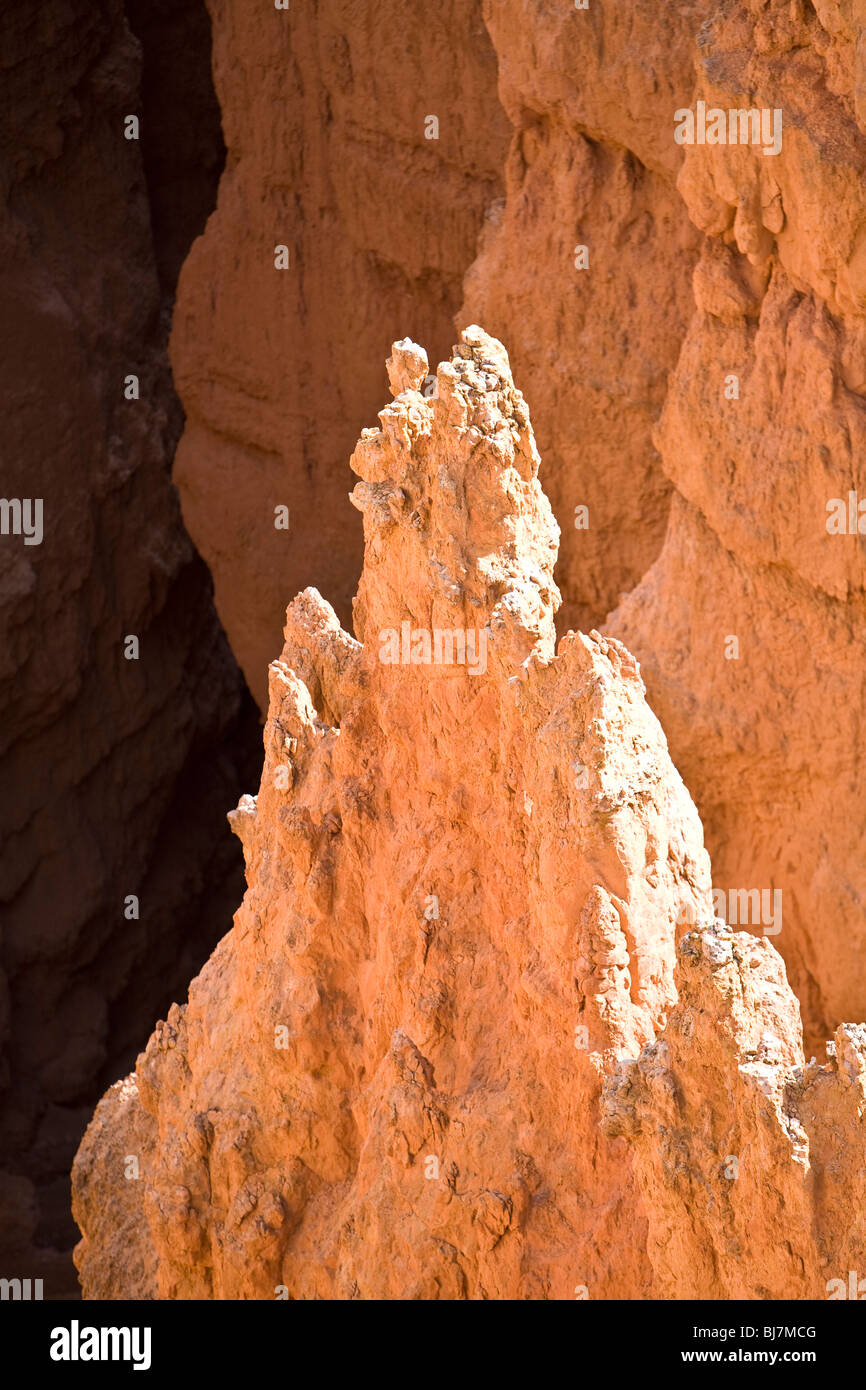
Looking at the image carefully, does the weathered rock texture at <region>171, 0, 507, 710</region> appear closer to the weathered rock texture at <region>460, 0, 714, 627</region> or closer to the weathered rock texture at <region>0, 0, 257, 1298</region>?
the weathered rock texture at <region>460, 0, 714, 627</region>

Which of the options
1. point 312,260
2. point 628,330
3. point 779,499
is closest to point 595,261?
point 628,330

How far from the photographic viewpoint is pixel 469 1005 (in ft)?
14.3

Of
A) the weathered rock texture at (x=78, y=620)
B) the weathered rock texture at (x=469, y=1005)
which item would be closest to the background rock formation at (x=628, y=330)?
the weathered rock texture at (x=78, y=620)

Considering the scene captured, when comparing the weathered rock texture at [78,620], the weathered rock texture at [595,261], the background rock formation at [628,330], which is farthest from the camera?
the weathered rock texture at [78,620]

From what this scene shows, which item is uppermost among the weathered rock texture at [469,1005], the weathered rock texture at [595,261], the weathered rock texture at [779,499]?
the weathered rock texture at [595,261]

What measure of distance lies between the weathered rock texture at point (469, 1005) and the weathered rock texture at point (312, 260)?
394 centimetres

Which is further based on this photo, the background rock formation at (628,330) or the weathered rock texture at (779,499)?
the background rock formation at (628,330)

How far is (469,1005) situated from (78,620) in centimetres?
673

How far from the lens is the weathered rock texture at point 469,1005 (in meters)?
3.51

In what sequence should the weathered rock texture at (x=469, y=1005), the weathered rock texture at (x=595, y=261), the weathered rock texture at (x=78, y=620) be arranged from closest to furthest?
1. the weathered rock texture at (x=469, y=1005)
2. the weathered rock texture at (x=595, y=261)
3. the weathered rock texture at (x=78, y=620)

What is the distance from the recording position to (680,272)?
280 inches

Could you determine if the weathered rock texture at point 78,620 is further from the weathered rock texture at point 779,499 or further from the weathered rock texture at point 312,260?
the weathered rock texture at point 779,499

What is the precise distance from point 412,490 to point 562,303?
3.12 metres
